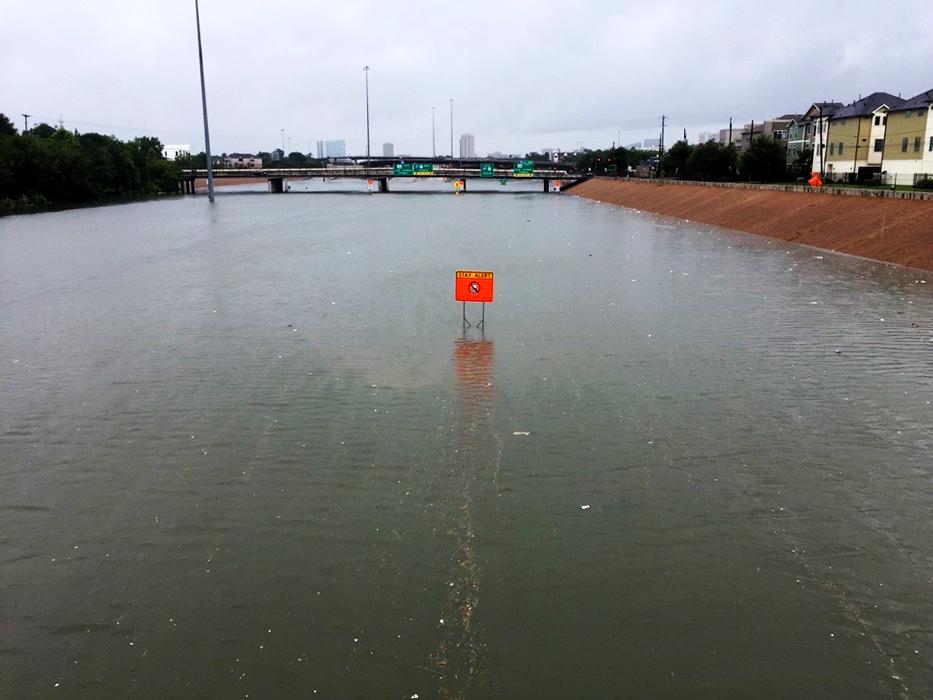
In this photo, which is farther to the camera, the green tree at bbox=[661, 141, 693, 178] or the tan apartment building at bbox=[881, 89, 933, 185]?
the green tree at bbox=[661, 141, 693, 178]

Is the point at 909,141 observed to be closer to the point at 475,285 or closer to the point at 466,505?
the point at 475,285

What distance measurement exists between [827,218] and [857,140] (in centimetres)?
4387

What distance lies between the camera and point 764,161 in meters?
82.2

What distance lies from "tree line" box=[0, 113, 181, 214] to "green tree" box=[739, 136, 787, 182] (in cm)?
8221

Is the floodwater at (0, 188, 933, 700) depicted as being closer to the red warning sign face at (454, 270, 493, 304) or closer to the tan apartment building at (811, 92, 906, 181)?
the red warning sign face at (454, 270, 493, 304)

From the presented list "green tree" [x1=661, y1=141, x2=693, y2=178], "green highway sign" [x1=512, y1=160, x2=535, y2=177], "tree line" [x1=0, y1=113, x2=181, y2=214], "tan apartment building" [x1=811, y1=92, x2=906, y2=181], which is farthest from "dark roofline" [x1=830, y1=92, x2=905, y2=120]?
"tree line" [x1=0, y1=113, x2=181, y2=214]

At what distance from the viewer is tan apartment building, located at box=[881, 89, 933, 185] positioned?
208ft

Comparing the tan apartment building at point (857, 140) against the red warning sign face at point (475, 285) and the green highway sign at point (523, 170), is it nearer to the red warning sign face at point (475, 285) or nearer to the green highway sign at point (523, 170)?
the green highway sign at point (523, 170)

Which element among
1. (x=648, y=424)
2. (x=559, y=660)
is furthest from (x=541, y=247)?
(x=559, y=660)

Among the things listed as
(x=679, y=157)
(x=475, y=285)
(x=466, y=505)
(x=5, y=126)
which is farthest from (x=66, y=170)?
(x=466, y=505)

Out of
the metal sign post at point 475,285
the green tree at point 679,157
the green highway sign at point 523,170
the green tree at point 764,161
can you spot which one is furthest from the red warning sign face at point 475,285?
the green highway sign at point 523,170

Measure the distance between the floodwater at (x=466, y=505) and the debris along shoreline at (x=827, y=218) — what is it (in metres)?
16.2

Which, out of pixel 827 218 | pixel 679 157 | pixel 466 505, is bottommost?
pixel 466 505

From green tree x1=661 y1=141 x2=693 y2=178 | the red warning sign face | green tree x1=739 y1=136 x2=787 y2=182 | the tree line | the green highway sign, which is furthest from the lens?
the green highway sign
